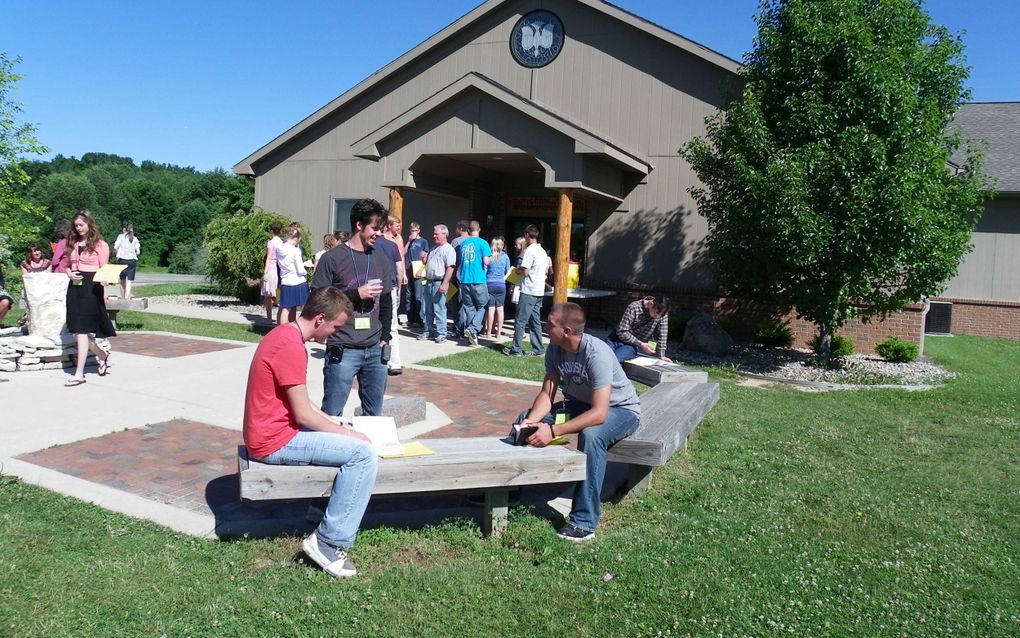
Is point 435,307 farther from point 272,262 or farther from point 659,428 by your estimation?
point 659,428

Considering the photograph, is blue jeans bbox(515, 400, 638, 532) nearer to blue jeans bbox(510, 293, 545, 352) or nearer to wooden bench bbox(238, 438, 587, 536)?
wooden bench bbox(238, 438, 587, 536)

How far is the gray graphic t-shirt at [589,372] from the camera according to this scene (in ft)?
16.8

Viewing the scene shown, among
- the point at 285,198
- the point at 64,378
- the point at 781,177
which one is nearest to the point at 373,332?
the point at 64,378

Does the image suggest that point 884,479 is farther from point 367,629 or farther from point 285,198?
point 285,198

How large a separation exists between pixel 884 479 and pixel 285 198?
1630 centimetres

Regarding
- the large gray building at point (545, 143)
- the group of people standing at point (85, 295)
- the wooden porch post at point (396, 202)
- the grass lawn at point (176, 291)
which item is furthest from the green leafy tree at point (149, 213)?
the group of people standing at point (85, 295)

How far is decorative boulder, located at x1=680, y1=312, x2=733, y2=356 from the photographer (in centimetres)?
1392

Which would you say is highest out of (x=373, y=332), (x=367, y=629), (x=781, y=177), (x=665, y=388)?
(x=781, y=177)

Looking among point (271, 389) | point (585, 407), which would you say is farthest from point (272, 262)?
point (271, 389)

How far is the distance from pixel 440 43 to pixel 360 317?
1369 cm

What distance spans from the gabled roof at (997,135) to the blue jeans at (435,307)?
1347 cm

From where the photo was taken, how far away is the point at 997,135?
913 inches

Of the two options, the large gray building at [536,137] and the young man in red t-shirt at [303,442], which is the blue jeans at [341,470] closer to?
the young man in red t-shirt at [303,442]

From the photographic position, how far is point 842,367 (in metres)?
12.9
